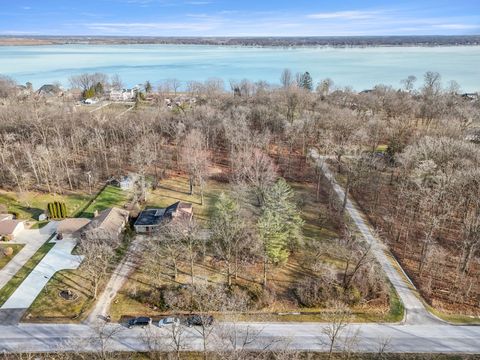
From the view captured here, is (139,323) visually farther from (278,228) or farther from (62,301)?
(278,228)

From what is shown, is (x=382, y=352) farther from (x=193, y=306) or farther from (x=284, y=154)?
(x=284, y=154)

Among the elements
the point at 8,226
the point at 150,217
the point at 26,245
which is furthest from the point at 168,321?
the point at 8,226

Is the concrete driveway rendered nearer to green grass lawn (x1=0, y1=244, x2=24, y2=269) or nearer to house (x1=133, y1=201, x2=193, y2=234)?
green grass lawn (x1=0, y1=244, x2=24, y2=269)

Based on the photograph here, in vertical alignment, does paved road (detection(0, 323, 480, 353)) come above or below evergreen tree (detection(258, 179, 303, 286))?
below

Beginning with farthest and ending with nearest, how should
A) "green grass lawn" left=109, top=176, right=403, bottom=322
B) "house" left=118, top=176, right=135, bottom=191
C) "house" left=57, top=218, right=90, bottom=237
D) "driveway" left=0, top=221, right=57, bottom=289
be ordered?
1. "house" left=118, top=176, right=135, bottom=191
2. "house" left=57, top=218, right=90, bottom=237
3. "driveway" left=0, top=221, right=57, bottom=289
4. "green grass lawn" left=109, top=176, right=403, bottom=322

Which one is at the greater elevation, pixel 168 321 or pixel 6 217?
pixel 6 217

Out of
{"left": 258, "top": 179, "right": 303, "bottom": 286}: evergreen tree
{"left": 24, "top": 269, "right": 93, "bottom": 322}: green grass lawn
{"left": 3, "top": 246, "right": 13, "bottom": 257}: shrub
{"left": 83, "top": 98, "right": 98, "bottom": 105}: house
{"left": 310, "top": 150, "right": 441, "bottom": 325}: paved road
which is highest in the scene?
{"left": 83, "top": 98, "right": 98, "bottom": 105}: house

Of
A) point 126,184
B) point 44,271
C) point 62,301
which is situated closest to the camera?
point 62,301

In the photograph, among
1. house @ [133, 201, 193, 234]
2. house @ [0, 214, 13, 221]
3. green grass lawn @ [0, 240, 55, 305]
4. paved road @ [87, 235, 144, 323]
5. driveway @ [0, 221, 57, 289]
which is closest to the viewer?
paved road @ [87, 235, 144, 323]

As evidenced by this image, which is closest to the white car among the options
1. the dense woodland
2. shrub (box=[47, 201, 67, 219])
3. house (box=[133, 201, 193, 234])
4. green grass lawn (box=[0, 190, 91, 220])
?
the dense woodland
